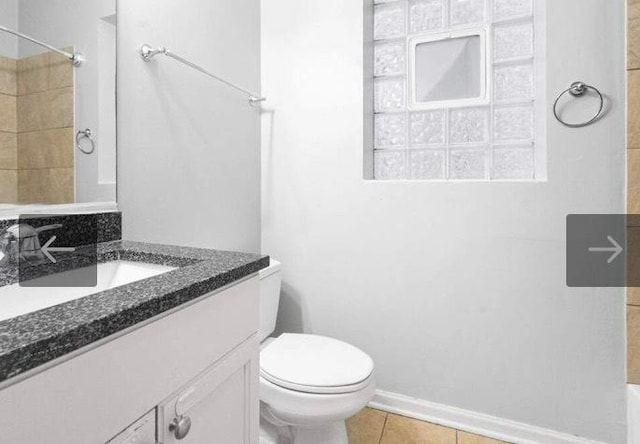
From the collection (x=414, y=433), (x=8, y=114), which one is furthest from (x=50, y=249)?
(x=414, y=433)

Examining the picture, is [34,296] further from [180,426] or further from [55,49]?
[55,49]

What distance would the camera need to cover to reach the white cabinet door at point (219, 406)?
0.66 m

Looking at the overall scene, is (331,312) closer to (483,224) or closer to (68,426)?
(483,224)

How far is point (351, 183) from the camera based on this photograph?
5.78ft

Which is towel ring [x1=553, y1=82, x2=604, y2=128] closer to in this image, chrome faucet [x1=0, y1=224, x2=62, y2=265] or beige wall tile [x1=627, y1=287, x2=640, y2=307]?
beige wall tile [x1=627, y1=287, x2=640, y2=307]

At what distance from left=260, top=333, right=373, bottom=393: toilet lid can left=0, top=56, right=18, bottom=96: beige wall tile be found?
1087mm

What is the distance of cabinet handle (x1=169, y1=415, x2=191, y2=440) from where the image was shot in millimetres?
653

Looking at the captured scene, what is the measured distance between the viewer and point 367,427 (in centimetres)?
163

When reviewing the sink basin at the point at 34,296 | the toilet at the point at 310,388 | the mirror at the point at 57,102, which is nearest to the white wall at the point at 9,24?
the mirror at the point at 57,102

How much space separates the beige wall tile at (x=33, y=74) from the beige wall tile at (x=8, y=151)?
118 millimetres

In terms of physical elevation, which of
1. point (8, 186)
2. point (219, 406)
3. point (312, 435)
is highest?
point (8, 186)

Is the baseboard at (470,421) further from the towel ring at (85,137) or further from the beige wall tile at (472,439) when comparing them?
the towel ring at (85,137)

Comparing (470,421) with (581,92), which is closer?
(581,92)

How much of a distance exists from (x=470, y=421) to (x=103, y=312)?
160 cm
